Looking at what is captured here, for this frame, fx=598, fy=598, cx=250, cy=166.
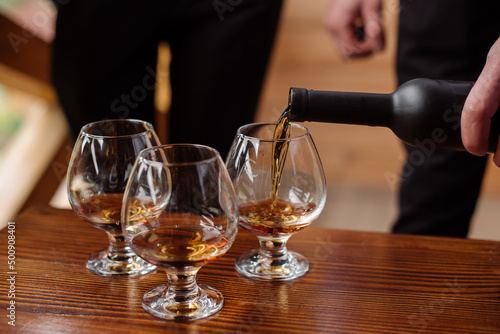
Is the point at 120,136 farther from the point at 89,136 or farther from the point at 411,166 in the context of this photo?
the point at 411,166

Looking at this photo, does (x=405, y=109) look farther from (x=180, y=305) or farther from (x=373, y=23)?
(x=373, y=23)

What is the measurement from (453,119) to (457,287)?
0.25 metres

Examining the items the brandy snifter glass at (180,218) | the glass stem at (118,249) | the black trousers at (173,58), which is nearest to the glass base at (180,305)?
the brandy snifter glass at (180,218)

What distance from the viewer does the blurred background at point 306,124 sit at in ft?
6.56

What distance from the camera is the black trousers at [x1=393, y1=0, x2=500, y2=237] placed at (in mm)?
1461

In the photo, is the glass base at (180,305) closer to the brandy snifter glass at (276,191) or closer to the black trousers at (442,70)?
the brandy snifter glass at (276,191)

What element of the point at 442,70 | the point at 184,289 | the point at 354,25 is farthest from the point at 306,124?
the point at 184,289

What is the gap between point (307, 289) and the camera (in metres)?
0.87

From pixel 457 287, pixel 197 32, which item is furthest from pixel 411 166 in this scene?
pixel 457 287

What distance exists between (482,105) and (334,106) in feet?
0.72

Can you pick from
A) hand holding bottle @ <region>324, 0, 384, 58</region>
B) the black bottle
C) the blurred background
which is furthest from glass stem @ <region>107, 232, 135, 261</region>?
the blurred background

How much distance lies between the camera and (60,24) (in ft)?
4.94

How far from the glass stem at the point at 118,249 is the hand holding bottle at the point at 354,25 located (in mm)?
876

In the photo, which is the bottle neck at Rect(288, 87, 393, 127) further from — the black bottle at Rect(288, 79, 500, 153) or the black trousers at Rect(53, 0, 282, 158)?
the black trousers at Rect(53, 0, 282, 158)
